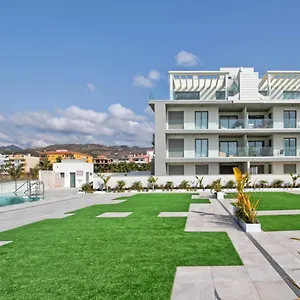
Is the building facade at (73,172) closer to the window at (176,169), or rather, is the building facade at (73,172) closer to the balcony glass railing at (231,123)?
the window at (176,169)

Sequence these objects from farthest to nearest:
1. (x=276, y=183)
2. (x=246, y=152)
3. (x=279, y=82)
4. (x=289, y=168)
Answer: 1. (x=279, y=82)
2. (x=289, y=168)
3. (x=246, y=152)
4. (x=276, y=183)

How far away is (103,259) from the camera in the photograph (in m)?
5.93

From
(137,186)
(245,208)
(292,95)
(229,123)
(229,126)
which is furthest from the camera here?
(292,95)

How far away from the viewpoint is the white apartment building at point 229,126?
1213 inches

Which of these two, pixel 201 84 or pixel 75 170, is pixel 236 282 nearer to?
pixel 201 84

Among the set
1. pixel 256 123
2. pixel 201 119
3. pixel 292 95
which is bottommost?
pixel 256 123

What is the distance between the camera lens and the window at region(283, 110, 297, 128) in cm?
3145

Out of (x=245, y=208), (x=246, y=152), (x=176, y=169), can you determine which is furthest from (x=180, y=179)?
(x=245, y=208)

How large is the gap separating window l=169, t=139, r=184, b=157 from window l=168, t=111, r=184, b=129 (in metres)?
1.51

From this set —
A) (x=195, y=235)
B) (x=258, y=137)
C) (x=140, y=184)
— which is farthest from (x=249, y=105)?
(x=195, y=235)

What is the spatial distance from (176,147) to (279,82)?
13475 mm

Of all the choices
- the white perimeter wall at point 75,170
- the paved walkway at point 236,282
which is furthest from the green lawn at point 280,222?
the white perimeter wall at point 75,170

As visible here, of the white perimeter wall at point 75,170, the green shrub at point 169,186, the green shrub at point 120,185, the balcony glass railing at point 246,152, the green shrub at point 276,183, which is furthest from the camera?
the white perimeter wall at point 75,170

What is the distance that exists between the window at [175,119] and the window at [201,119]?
5.21ft
